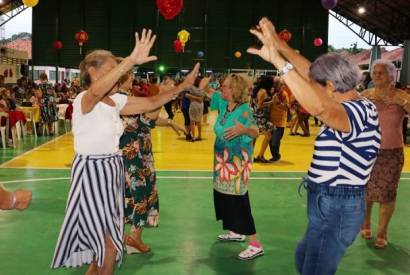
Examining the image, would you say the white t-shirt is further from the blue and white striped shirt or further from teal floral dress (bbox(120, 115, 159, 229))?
the blue and white striped shirt

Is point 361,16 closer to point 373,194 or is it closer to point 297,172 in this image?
point 297,172

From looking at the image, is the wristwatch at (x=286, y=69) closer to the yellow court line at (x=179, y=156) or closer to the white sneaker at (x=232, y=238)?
the white sneaker at (x=232, y=238)

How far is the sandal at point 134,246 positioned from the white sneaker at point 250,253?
2.86 feet

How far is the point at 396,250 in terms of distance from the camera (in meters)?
5.05

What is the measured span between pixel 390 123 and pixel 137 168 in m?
2.40

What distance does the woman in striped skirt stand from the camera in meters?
3.32

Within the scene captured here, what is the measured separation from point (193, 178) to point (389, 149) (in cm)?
398

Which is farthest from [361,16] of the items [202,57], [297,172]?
[297,172]

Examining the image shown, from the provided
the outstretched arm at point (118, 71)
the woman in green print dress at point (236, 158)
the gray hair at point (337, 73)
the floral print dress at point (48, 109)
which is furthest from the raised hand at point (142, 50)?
the floral print dress at point (48, 109)

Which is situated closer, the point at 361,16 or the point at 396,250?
the point at 396,250

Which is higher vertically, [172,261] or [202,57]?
[202,57]

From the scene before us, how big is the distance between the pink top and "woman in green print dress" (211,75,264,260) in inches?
51.3

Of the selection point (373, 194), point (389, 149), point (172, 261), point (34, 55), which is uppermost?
point (34, 55)

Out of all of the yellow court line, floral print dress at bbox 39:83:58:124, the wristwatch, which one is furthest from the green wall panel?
the wristwatch
